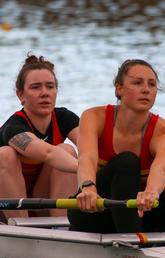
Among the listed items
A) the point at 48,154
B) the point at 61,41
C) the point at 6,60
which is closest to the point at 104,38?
the point at 61,41

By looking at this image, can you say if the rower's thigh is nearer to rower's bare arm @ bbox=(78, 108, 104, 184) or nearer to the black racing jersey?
the black racing jersey

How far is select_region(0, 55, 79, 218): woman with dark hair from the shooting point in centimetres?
→ 602

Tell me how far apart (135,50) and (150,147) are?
1028 centimetres

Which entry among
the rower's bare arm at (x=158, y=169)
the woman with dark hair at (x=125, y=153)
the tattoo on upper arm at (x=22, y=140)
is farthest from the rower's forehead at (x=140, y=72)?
the tattoo on upper arm at (x=22, y=140)

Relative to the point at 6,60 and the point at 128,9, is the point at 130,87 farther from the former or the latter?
the point at 128,9

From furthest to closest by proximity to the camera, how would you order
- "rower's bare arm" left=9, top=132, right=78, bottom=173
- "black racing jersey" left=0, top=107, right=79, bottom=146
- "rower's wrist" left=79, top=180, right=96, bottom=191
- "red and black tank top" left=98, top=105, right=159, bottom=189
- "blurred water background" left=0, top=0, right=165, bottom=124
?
"blurred water background" left=0, top=0, right=165, bottom=124, "black racing jersey" left=0, top=107, right=79, bottom=146, "rower's bare arm" left=9, top=132, right=78, bottom=173, "red and black tank top" left=98, top=105, right=159, bottom=189, "rower's wrist" left=79, top=180, right=96, bottom=191

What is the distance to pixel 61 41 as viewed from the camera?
54.8 feet

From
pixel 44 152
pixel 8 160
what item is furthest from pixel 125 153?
pixel 8 160

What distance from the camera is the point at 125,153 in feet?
17.7

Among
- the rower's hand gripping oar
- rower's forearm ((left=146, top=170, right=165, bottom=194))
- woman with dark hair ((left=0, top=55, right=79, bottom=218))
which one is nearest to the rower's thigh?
woman with dark hair ((left=0, top=55, right=79, bottom=218))

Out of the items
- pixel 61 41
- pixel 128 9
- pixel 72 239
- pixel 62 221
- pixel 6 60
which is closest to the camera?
pixel 72 239

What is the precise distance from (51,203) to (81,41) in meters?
11.3

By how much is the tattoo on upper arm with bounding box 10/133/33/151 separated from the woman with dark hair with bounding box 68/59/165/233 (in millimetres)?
567

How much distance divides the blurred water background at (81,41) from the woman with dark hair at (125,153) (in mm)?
5435
